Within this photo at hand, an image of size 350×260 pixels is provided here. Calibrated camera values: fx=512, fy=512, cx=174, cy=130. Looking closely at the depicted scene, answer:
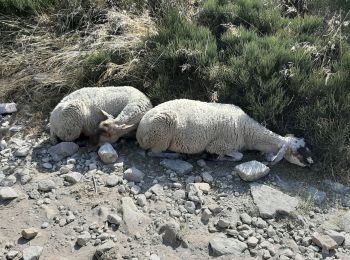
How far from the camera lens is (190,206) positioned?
4859 millimetres

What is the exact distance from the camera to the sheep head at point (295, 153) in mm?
5422

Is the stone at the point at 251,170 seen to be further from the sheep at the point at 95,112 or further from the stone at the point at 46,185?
the stone at the point at 46,185

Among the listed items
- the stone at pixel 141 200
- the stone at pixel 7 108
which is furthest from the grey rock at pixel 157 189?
the stone at pixel 7 108

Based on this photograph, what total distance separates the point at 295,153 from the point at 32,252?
2.83 metres

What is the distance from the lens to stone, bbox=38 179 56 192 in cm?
502

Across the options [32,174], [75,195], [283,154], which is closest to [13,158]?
[32,174]

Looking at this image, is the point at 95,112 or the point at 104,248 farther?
the point at 95,112

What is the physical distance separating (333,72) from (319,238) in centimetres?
237

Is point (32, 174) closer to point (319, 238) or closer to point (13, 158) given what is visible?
point (13, 158)

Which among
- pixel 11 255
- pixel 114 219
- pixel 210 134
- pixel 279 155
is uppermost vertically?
pixel 210 134

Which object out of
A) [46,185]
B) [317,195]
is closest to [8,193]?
[46,185]

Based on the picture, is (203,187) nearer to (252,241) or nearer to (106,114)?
(252,241)

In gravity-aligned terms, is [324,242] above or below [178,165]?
below

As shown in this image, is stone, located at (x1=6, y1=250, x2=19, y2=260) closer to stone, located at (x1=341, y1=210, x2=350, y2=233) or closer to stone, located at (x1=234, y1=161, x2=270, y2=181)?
stone, located at (x1=234, y1=161, x2=270, y2=181)
